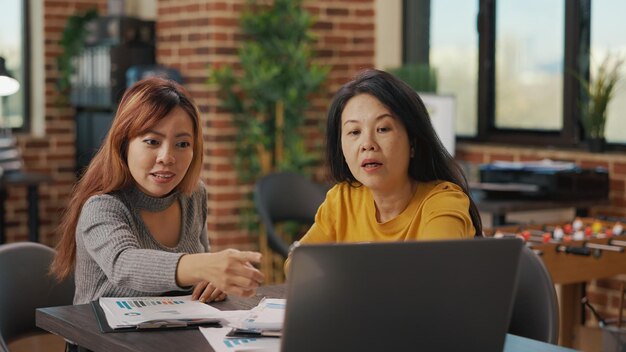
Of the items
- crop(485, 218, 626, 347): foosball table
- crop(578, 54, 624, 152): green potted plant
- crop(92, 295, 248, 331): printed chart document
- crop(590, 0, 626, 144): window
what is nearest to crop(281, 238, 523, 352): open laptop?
crop(92, 295, 248, 331): printed chart document

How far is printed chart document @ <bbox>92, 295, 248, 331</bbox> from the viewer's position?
2068 mm

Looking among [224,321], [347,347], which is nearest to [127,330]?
[224,321]

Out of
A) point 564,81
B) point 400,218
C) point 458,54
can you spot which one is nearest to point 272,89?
point 458,54

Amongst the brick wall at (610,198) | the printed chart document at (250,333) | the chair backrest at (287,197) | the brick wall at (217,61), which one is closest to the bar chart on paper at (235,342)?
the printed chart document at (250,333)

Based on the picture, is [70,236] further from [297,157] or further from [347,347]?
[297,157]

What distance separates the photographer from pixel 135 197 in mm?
2484

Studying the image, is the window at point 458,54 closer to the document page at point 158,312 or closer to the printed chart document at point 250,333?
the document page at point 158,312

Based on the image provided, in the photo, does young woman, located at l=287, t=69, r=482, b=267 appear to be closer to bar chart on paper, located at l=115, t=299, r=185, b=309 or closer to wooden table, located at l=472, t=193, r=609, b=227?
bar chart on paper, located at l=115, t=299, r=185, b=309

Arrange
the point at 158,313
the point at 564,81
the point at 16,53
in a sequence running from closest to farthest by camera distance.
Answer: the point at 158,313 → the point at 564,81 → the point at 16,53

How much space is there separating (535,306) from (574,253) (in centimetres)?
117

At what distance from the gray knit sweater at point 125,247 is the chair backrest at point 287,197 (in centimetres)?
212

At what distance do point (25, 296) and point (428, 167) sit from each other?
41.3 inches

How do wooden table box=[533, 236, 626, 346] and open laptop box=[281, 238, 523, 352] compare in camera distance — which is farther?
wooden table box=[533, 236, 626, 346]

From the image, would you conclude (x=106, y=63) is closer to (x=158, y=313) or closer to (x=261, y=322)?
(x=158, y=313)
